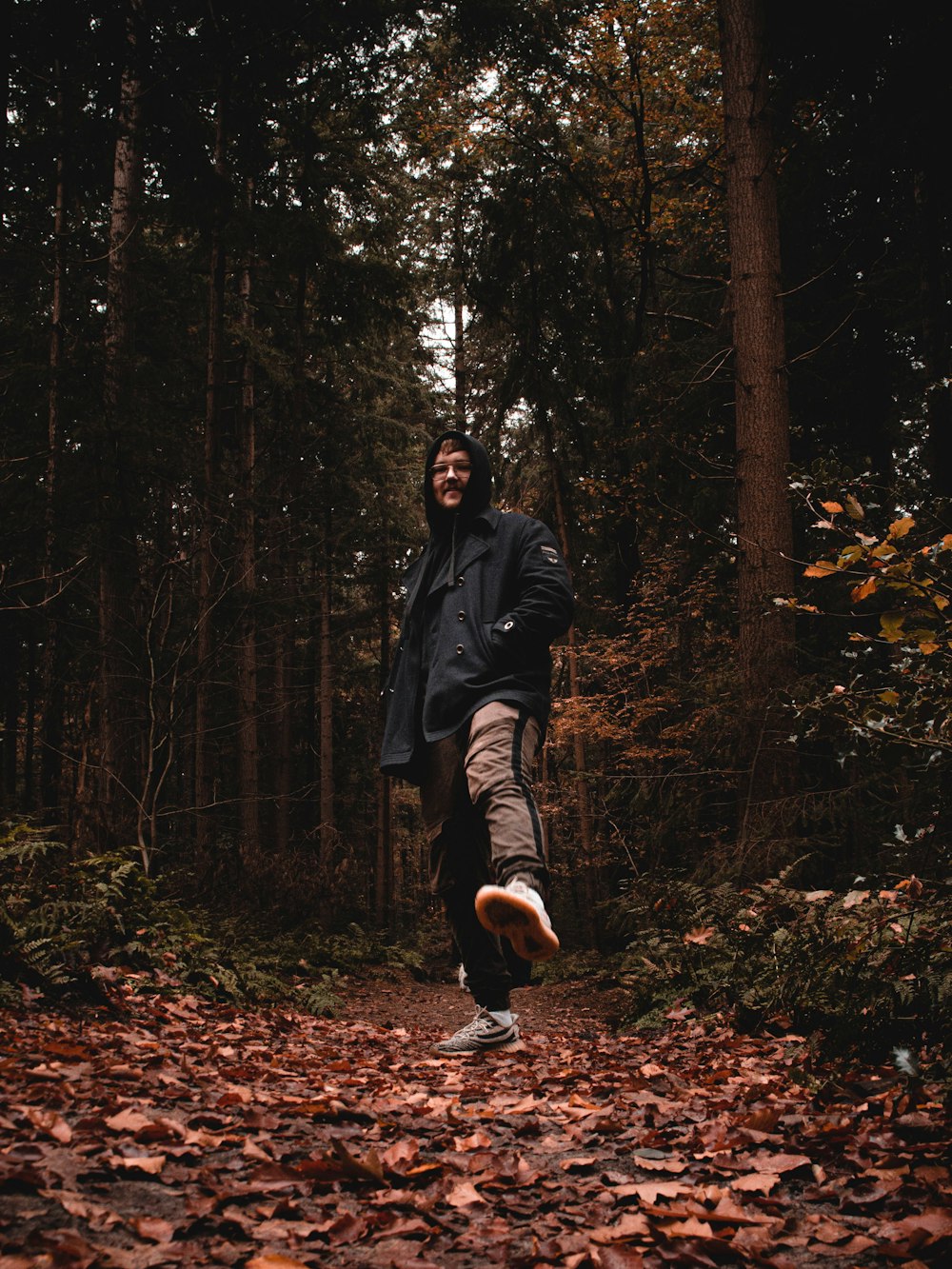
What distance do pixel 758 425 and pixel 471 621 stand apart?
3949 millimetres

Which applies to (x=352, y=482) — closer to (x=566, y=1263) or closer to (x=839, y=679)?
(x=839, y=679)

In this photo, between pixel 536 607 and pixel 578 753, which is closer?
pixel 536 607

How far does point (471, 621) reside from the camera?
4.07 m

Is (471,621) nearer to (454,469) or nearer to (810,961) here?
(454,469)

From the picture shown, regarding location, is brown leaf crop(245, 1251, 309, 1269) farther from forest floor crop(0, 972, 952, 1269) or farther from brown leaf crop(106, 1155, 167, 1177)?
brown leaf crop(106, 1155, 167, 1177)

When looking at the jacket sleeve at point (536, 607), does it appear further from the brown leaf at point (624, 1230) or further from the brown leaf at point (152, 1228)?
the brown leaf at point (152, 1228)

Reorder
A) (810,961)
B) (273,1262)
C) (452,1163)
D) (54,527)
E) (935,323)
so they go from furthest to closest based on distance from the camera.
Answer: (935,323)
(54,527)
(810,961)
(452,1163)
(273,1262)

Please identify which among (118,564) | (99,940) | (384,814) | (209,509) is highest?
(209,509)

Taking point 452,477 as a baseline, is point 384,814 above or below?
below

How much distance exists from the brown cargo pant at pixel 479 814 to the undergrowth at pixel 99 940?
188 centimetres

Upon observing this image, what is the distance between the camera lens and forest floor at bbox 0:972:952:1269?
5.58ft

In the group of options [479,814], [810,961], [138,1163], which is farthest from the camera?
[479,814]

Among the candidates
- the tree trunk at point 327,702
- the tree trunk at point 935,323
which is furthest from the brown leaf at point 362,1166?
the tree trunk at point 327,702

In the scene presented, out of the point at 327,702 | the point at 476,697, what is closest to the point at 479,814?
the point at 476,697
